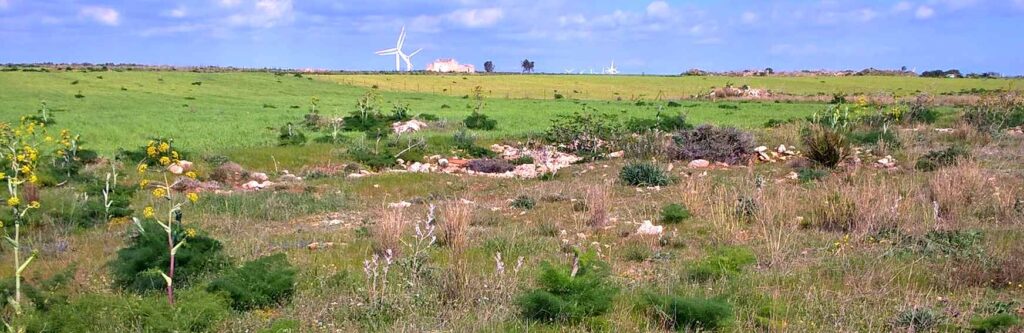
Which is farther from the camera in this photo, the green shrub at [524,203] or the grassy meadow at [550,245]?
the green shrub at [524,203]

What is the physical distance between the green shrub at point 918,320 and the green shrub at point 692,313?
47.5 inches

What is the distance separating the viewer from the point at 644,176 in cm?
1459

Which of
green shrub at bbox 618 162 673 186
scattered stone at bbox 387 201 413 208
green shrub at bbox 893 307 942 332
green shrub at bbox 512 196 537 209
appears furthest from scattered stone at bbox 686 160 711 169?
green shrub at bbox 893 307 942 332

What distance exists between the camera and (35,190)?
12023 mm

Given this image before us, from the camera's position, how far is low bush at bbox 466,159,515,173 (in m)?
18.3

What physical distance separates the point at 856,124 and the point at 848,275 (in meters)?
20.2

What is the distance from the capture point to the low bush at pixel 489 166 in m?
18.3

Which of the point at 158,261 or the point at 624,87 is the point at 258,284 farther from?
the point at 624,87

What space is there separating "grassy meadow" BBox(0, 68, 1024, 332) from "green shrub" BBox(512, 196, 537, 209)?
83 mm

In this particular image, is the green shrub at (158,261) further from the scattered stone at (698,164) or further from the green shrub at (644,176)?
the scattered stone at (698,164)

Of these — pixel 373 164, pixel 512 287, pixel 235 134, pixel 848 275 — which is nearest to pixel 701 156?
pixel 373 164

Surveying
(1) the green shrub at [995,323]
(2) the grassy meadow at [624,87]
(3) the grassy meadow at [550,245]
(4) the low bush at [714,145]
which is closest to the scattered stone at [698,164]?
(3) the grassy meadow at [550,245]

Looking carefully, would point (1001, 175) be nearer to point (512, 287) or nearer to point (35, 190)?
point (512, 287)

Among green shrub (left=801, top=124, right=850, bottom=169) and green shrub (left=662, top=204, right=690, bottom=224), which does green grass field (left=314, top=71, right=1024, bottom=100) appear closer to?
green shrub (left=801, top=124, right=850, bottom=169)
